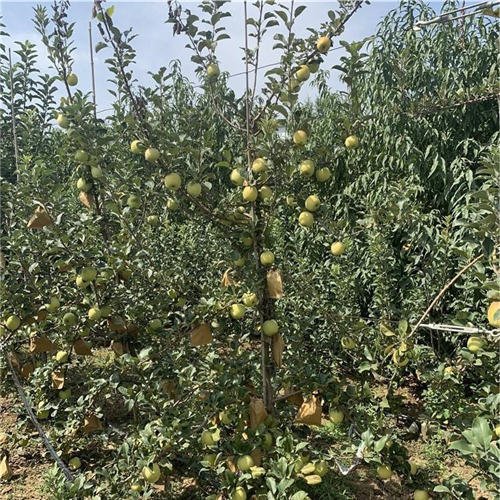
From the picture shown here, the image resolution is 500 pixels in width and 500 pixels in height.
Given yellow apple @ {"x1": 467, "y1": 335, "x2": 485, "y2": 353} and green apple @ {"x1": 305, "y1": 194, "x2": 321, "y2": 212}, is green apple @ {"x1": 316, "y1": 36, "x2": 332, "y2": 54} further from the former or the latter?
yellow apple @ {"x1": 467, "y1": 335, "x2": 485, "y2": 353}

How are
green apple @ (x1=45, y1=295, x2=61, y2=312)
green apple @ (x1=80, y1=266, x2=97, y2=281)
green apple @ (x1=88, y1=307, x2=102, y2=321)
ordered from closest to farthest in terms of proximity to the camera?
green apple @ (x1=80, y1=266, x2=97, y2=281) < green apple @ (x1=88, y1=307, x2=102, y2=321) < green apple @ (x1=45, y1=295, x2=61, y2=312)

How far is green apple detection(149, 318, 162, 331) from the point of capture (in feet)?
6.46

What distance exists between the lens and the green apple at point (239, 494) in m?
1.49

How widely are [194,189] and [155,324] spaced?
73 centimetres

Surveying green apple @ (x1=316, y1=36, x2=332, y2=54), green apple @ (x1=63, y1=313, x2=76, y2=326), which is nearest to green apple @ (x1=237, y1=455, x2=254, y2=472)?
green apple @ (x1=63, y1=313, x2=76, y2=326)

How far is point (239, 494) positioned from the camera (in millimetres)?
1493

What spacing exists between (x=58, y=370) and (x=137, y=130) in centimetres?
132

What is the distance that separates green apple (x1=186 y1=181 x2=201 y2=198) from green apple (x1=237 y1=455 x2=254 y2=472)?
88cm

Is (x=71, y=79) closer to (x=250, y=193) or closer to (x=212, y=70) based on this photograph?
(x=212, y=70)

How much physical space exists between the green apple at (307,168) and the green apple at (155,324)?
0.90 m

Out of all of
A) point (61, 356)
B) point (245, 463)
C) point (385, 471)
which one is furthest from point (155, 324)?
point (385, 471)

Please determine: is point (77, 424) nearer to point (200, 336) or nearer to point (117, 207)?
point (200, 336)

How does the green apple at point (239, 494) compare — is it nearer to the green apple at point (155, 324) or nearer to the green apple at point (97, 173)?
the green apple at point (155, 324)

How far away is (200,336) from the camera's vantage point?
1.71m
